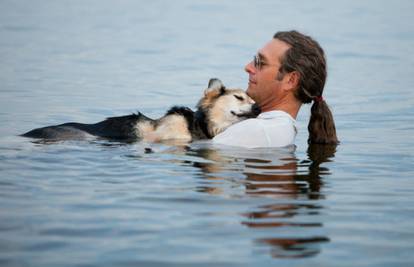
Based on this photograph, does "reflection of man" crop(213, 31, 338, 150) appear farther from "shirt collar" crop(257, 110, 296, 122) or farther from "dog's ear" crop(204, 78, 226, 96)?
"dog's ear" crop(204, 78, 226, 96)

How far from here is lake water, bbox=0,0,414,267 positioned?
4.66 metres

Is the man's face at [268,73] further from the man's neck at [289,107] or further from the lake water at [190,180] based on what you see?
the lake water at [190,180]

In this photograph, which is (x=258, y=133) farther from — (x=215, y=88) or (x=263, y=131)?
(x=215, y=88)

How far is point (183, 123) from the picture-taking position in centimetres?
817

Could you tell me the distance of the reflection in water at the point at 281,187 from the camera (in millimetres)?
4855

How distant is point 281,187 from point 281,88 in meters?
1.47

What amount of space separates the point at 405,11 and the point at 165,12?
8.04 m

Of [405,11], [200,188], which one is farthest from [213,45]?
[200,188]

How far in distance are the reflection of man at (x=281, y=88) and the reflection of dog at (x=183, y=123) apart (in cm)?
42

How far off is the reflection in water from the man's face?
0.58m

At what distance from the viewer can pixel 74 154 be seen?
7.51m

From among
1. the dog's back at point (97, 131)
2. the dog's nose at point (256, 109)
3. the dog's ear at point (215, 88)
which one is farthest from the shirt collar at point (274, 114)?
the dog's back at point (97, 131)

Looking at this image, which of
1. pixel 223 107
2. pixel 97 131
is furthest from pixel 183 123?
pixel 97 131

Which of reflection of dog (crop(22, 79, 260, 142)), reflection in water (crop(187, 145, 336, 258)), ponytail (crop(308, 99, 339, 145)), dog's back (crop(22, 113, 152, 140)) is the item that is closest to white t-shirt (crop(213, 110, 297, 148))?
reflection in water (crop(187, 145, 336, 258))
